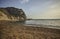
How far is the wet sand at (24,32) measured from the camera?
9.00 feet

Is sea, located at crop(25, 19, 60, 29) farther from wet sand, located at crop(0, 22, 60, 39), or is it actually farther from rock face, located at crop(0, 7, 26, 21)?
rock face, located at crop(0, 7, 26, 21)

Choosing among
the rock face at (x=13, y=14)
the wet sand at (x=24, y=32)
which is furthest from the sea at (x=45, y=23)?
the rock face at (x=13, y=14)

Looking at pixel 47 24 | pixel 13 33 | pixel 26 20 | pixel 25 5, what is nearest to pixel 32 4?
pixel 25 5

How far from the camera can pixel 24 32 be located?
10.3ft

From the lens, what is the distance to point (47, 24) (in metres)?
2.93

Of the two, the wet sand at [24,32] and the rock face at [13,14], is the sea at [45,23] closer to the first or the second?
the wet sand at [24,32]

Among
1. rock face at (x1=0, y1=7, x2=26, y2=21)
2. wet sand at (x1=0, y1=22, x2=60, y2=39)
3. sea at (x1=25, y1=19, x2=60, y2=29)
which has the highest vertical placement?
rock face at (x1=0, y1=7, x2=26, y2=21)

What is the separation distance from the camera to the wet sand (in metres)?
2.74

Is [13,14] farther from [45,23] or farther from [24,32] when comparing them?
[45,23]

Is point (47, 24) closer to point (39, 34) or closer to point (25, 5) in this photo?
point (39, 34)

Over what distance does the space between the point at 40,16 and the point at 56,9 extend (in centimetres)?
41

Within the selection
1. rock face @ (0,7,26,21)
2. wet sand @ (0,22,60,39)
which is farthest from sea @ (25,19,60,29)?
rock face @ (0,7,26,21)

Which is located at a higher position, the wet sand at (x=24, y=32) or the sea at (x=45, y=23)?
the sea at (x=45, y=23)

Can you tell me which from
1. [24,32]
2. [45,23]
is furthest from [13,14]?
[45,23]
